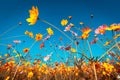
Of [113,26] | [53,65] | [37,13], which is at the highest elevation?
[53,65]

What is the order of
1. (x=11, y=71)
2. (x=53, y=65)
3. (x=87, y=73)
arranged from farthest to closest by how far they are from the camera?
(x=53, y=65) < (x=11, y=71) < (x=87, y=73)

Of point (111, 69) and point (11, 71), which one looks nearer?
point (111, 69)

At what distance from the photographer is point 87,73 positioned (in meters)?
3.45

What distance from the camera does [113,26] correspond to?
1515 mm

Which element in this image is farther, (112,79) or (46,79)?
(46,79)

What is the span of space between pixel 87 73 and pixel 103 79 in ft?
0.89

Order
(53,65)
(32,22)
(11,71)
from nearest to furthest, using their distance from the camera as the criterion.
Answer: (32,22) → (11,71) → (53,65)

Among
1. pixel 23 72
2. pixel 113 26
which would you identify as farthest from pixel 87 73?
pixel 113 26

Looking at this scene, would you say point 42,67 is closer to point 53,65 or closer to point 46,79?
point 53,65

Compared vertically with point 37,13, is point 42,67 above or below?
above

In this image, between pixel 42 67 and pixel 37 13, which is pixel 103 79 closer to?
pixel 42 67

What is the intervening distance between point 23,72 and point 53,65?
786mm

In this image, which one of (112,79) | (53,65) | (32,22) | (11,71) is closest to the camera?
(32,22)

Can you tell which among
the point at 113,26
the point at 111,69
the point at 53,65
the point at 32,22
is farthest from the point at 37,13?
the point at 53,65
